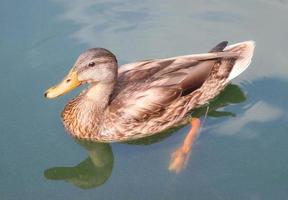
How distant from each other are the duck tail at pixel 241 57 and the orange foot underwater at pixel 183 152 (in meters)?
0.77

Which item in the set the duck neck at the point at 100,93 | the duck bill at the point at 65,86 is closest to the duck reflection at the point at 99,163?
the duck neck at the point at 100,93

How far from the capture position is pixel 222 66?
5.92m

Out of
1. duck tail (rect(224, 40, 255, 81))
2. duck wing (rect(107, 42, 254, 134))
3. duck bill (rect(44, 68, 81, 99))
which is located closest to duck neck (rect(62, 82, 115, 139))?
duck wing (rect(107, 42, 254, 134))

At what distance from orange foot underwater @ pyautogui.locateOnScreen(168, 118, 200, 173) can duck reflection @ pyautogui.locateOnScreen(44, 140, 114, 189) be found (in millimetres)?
576

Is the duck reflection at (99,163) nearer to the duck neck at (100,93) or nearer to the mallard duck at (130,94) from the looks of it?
the mallard duck at (130,94)

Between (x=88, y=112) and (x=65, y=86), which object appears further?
(x=88, y=112)

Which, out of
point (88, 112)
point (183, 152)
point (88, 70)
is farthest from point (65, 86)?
point (183, 152)

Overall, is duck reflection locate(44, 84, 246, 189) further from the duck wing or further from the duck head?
the duck head

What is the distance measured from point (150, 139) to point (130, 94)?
0.50m

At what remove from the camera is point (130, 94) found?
5.35 m

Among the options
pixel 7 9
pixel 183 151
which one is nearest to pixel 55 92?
pixel 183 151

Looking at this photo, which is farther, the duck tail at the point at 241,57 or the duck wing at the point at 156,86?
the duck tail at the point at 241,57

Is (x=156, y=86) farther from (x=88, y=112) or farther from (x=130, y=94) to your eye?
(x=88, y=112)

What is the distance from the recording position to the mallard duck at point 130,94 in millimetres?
5184
